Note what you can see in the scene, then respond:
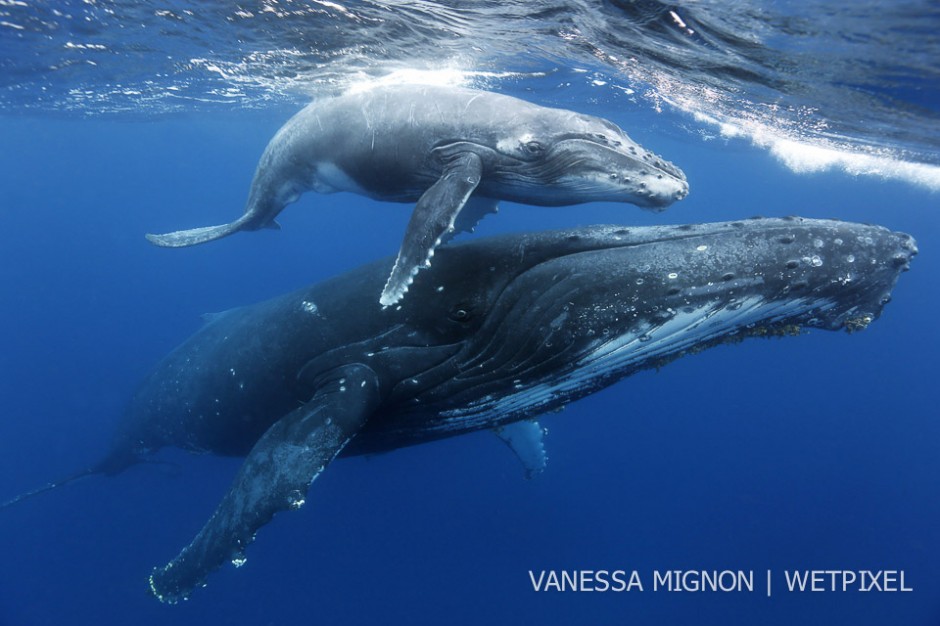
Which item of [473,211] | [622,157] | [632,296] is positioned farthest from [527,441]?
[632,296]

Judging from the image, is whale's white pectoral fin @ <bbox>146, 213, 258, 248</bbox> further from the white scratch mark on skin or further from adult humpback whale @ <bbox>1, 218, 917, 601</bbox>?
the white scratch mark on skin

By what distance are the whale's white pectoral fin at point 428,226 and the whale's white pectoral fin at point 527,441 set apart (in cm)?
554

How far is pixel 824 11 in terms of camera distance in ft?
31.1

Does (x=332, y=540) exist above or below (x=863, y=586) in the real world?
above

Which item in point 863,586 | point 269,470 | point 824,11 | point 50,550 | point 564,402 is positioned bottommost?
point 863,586

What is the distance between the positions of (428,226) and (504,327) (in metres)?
1.27

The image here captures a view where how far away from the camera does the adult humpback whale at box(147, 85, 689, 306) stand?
19.6 feet

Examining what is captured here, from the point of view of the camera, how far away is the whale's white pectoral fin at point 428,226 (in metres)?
5.30

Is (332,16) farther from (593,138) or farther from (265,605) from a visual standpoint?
(265,605)

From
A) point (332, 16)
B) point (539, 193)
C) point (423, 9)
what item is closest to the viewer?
point (539, 193)

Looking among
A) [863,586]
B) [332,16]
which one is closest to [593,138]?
[332,16]

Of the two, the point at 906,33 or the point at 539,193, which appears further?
the point at 906,33

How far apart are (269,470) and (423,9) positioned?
10337 millimetres

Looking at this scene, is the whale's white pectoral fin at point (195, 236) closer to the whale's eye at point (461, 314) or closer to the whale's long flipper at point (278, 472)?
the whale's long flipper at point (278, 472)
